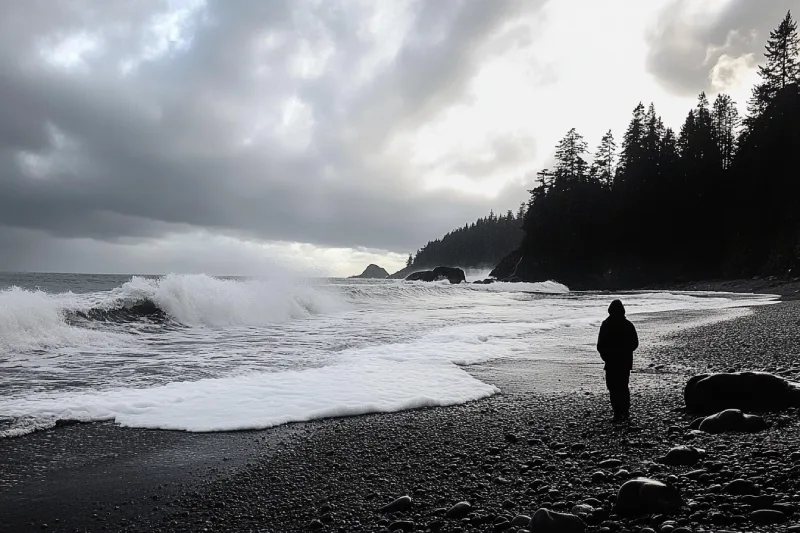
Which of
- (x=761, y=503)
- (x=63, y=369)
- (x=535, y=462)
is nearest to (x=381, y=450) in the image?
(x=535, y=462)

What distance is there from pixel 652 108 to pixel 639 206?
15.5 metres

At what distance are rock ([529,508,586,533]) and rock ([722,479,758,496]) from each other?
112 cm

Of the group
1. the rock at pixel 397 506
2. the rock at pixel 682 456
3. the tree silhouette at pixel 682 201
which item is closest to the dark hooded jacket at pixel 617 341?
the rock at pixel 682 456

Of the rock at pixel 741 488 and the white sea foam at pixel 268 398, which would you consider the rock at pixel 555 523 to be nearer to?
the rock at pixel 741 488

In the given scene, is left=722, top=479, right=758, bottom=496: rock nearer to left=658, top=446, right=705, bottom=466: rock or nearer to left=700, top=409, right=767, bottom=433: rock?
left=658, top=446, right=705, bottom=466: rock

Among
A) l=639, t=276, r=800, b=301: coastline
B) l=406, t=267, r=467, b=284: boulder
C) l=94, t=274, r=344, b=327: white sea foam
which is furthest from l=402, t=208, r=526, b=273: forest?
l=94, t=274, r=344, b=327: white sea foam

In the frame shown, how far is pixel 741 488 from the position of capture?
9.88 ft

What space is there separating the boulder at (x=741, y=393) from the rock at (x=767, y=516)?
2.59 metres

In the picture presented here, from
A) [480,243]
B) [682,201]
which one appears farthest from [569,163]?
[480,243]

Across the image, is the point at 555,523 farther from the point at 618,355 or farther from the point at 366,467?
the point at 618,355

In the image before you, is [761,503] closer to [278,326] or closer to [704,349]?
[704,349]

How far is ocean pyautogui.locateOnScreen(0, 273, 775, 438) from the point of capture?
604 centimetres

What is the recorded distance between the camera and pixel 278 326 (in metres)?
16.8

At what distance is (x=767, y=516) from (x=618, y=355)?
9.46 feet
